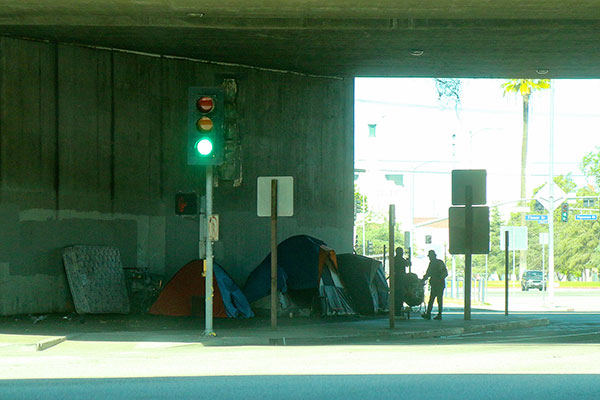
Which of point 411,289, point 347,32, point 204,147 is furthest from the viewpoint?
point 411,289

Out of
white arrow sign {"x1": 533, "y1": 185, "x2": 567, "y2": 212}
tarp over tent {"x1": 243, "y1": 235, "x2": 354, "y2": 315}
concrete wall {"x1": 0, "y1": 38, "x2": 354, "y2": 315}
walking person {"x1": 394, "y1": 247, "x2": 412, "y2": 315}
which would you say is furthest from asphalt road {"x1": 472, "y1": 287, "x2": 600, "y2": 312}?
tarp over tent {"x1": 243, "y1": 235, "x2": 354, "y2": 315}

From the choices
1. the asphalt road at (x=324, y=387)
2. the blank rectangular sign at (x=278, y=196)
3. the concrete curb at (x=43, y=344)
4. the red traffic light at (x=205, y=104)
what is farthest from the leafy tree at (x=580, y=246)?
the asphalt road at (x=324, y=387)

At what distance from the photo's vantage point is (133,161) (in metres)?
25.5

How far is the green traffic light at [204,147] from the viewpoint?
1738cm

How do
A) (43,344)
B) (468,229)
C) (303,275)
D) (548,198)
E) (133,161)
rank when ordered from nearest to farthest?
(43,344), (468,229), (303,275), (133,161), (548,198)

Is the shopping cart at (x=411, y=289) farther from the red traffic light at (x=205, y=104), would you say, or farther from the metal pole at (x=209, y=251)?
the red traffic light at (x=205, y=104)

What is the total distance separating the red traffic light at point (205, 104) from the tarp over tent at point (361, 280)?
33.0ft

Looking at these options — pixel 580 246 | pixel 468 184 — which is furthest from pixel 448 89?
pixel 580 246

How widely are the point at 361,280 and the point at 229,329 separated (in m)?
6.93

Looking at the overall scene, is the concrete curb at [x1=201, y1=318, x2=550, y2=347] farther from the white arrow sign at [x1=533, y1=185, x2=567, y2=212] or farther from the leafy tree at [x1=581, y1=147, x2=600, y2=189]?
the leafy tree at [x1=581, y1=147, x2=600, y2=189]

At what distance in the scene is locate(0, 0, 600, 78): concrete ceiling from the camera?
19109 millimetres

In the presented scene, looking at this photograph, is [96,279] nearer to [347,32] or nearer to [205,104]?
[205,104]

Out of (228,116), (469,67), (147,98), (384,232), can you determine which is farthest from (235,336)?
(384,232)

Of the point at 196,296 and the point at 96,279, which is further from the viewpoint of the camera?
the point at 96,279
